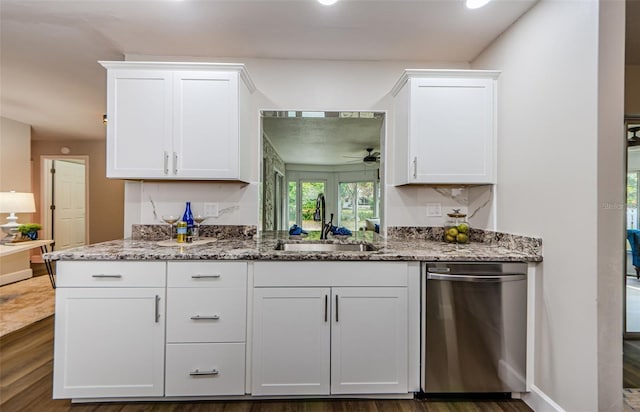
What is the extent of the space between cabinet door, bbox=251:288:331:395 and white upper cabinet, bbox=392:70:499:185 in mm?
1165

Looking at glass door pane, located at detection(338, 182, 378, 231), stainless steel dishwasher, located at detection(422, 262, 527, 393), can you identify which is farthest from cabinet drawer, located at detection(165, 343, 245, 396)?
glass door pane, located at detection(338, 182, 378, 231)

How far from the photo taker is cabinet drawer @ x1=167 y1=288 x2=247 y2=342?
1.75 m

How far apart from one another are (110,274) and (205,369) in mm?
760

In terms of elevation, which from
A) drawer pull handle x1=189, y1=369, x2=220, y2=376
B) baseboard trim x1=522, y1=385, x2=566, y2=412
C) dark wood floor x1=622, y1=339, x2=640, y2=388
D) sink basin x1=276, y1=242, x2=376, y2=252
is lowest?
dark wood floor x1=622, y1=339, x2=640, y2=388

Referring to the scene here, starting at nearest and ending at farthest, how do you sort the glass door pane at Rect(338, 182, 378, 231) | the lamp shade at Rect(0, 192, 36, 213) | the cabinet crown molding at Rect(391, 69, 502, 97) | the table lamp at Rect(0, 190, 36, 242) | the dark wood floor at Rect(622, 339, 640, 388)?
1. the dark wood floor at Rect(622, 339, 640, 388)
2. the cabinet crown molding at Rect(391, 69, 502, 97)
3. the table lamp at Rect(0, 190, 36, 242)
4. the lamp shade at Rect(0, 192, 36, 213)
5. the glass door pane at Rect(338, 182, 378, 231)

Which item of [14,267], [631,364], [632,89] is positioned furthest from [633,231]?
[14,267]

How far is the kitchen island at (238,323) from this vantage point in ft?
5.68

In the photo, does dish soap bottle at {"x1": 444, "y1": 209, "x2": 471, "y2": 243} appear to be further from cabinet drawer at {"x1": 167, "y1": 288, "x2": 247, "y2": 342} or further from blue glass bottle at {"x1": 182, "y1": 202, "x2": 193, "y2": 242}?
blue glass bottle at {"x1": 182, "y1": 202, "x2": 193, "y2": 242}

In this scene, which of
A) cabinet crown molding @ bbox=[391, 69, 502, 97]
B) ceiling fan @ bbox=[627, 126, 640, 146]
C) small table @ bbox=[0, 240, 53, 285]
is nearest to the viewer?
cabinet crown molding @ bbox=[391, 69, 502, 97]

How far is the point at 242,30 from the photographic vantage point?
2150 mm

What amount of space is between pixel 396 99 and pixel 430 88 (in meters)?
0.34

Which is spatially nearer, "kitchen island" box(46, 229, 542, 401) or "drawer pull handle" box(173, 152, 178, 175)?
"kitchen island" box(46, 229, 542, 401)

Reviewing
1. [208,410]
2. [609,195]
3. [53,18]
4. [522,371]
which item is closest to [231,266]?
[208,410]

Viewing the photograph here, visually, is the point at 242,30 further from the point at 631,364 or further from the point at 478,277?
the point at 631,364
